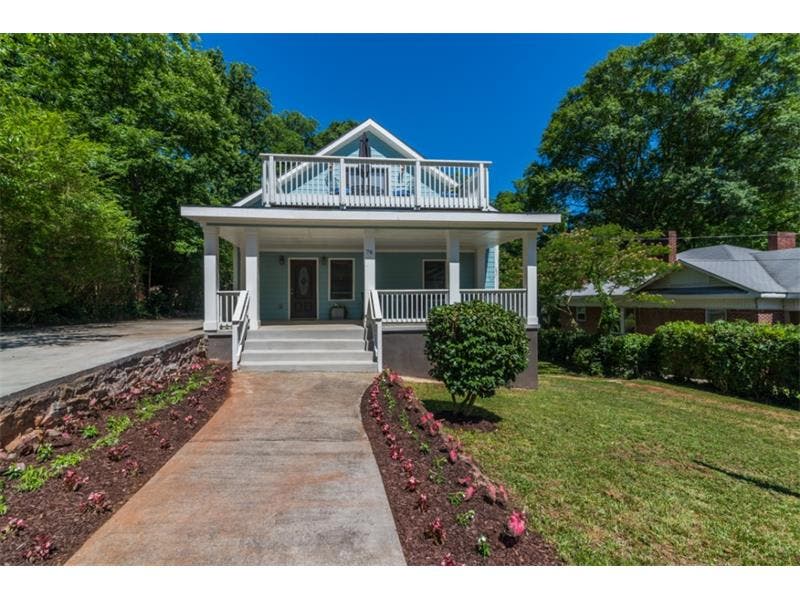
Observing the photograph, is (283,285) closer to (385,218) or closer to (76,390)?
(385,218)

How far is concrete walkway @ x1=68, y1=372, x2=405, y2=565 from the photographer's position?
7.23 ft

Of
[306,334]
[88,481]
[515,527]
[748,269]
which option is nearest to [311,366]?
[306,334]

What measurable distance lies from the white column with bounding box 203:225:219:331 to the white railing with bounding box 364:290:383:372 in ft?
10.1

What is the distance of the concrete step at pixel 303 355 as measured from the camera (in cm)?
→ 759

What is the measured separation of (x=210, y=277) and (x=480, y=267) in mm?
7582

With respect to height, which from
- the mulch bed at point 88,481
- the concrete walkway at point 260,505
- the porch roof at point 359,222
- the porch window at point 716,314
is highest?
the porch roof at point 359,222

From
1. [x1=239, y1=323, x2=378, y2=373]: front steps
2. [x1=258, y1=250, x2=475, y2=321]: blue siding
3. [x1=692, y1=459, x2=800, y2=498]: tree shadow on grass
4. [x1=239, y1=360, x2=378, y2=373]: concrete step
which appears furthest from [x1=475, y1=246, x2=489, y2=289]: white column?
[x1=692, y1=459, x2=800, y2=498]: tree shadow on grass

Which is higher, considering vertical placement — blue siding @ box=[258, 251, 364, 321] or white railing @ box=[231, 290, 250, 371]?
blue siding @ box=[258, 251, 364, 321]

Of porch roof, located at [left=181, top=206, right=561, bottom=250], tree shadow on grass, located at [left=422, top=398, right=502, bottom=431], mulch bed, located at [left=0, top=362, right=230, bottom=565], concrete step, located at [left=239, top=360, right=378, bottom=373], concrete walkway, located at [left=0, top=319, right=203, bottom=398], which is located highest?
porch roof, located at [left=181, top=206, right=561, bottom=250]

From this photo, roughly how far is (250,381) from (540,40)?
643cm

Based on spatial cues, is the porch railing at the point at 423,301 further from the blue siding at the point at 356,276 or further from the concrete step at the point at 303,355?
the blue siding at the point at 356,276

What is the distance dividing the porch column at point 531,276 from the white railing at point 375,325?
11.2ft

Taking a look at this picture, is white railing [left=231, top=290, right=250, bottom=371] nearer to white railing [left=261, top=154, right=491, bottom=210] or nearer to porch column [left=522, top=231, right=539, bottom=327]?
white railing [left=261, top=154, right=491, bottom=210]

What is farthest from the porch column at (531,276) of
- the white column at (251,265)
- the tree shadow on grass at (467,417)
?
the white column at (251,265)
